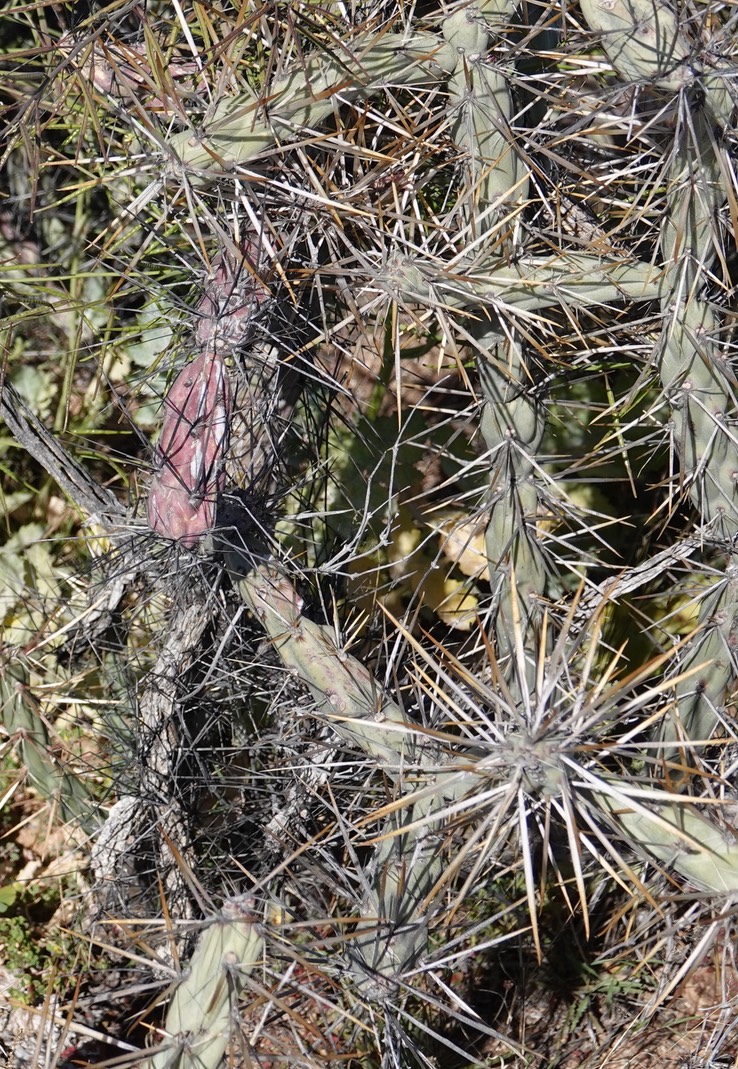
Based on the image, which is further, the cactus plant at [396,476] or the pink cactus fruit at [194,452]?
the pink cactus fruit at [194,452]

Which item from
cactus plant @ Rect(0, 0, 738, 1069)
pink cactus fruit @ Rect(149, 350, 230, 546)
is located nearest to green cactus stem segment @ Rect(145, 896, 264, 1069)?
cactus plant @ Rect(0, 0, 738, 1069)

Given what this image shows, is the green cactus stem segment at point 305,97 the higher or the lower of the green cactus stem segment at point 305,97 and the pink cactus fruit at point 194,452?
the higher

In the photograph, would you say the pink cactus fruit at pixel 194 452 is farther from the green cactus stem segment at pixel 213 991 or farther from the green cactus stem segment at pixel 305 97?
the green cactus stem segment at pixel 213 991

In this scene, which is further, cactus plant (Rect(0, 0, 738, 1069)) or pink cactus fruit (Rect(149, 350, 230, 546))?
pink cactus fruit (Rect(149, 350, 230, 546))

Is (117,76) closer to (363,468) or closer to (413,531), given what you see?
(363,468)

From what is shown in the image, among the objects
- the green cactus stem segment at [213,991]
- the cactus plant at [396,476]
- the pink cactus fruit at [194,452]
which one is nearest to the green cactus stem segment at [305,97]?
the cactus plant at [396,476]

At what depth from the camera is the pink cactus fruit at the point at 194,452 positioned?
44.9 inches

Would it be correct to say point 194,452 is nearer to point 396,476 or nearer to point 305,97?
point 305,97

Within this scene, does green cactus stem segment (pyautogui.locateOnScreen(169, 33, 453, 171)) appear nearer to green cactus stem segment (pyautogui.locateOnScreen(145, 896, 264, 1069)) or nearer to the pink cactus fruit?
the pink cactus fruit

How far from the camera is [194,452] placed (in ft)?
3.75

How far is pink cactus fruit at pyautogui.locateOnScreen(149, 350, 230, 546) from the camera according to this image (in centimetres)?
114

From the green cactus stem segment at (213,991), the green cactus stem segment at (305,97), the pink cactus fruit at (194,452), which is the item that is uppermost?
the green cactus stem segment at (305,97)

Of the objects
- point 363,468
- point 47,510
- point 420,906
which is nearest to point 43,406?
point 47,510

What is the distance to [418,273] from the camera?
109 cm
